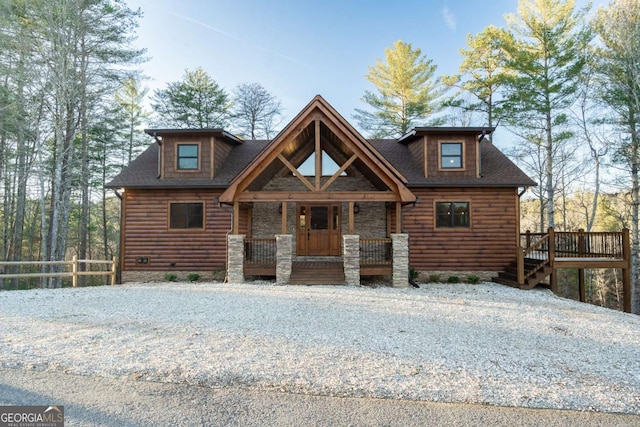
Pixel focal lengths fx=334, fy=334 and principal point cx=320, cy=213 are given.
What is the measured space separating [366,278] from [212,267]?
556 centimetres

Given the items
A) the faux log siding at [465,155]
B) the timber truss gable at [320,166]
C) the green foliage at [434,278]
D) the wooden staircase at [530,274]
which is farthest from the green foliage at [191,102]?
the wooden staircase at [530,274]

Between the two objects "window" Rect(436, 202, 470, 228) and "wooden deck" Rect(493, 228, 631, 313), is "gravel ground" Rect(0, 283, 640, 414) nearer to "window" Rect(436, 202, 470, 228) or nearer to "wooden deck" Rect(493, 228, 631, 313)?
"wooden deck" Rect(493, 228, 631, 313)

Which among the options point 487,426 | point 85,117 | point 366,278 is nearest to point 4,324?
point 487,426

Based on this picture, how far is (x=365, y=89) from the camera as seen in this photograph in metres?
22.6

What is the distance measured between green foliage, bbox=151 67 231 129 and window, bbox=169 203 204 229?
11.6 metres

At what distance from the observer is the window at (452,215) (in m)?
12.1

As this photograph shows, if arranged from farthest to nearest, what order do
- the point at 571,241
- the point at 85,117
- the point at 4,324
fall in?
the point at 85,117
the point at 571,241
the point at 4,324

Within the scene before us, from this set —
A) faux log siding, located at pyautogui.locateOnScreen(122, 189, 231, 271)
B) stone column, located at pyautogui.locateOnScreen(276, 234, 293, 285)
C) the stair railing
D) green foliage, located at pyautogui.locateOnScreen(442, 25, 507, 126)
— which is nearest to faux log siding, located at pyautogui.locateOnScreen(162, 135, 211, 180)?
faux log siding, located at pyautogui.locateOnScreen(122, 189, 231, 271)

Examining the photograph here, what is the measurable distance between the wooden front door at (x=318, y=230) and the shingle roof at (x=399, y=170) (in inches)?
116

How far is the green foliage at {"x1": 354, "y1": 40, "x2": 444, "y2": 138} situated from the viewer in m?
21.5

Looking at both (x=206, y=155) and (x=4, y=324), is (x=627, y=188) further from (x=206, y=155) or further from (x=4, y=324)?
(x=4, y=324)

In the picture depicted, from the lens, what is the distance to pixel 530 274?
10.8m

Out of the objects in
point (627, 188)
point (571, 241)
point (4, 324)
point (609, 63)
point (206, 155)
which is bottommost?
point (4, 324)

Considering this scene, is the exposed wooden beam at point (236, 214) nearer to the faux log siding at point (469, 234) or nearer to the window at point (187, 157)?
the window at point (187, 157)
